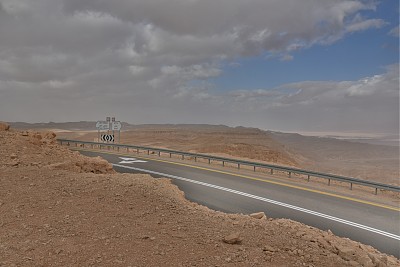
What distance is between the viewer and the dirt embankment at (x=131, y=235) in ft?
16.5

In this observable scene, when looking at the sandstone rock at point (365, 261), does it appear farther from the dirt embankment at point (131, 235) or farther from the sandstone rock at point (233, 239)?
the sandstone rock at point (233, 239)

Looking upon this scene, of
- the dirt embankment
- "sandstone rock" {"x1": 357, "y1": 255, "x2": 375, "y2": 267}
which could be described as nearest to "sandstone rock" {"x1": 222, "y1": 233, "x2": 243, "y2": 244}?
the dirt embankment

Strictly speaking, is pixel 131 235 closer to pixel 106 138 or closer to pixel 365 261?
pixel 365 261

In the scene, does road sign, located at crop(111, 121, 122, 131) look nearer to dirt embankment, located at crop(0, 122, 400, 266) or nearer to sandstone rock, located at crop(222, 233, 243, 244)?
dirt embankment, located at crop(0, 122, 400, 266)

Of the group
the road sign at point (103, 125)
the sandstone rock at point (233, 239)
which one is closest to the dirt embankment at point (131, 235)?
the sandstone rock at point (233, 239)

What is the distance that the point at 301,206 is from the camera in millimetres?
12211

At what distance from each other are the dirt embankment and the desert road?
2.37 meters

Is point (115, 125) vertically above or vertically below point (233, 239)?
above

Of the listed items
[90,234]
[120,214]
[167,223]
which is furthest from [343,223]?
[90,234]

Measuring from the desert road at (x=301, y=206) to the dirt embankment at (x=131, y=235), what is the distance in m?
2.37

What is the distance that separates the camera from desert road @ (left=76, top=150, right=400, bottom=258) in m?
9.52

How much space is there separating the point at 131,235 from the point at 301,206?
8065 millimetres

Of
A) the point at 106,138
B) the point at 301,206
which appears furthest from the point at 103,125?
the point at 301,206

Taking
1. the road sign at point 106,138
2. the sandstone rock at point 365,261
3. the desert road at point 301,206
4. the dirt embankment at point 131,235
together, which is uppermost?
the road sign at point 106,138
